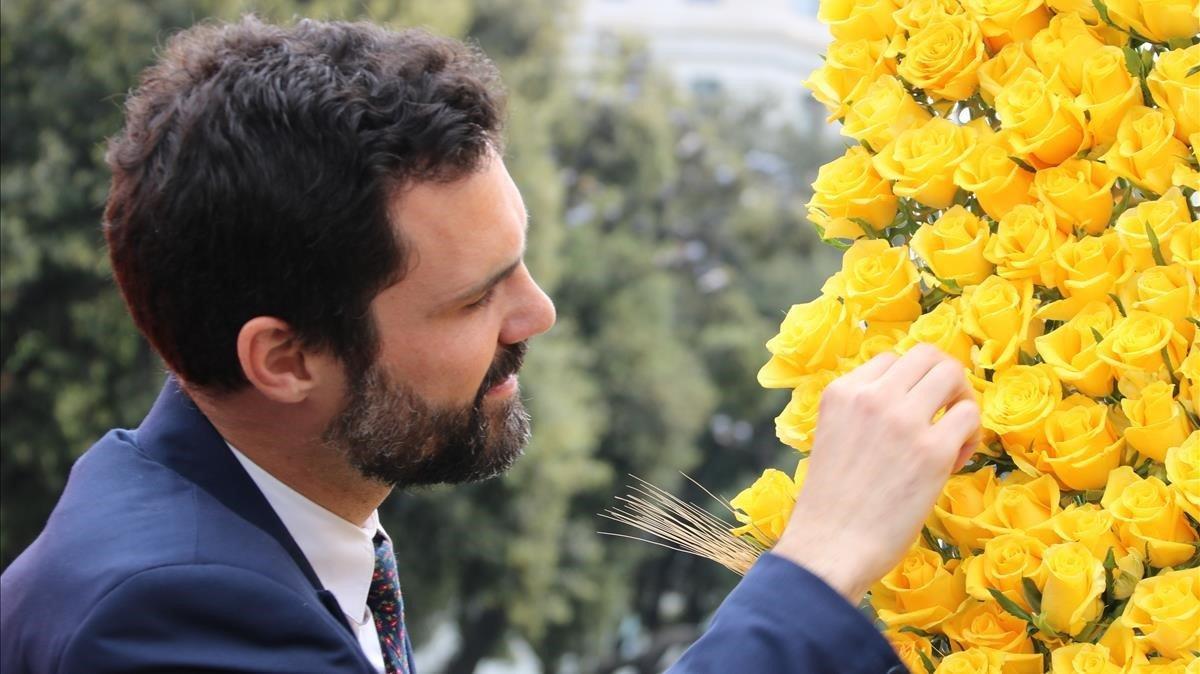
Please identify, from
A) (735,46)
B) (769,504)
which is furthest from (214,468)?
(735,46)

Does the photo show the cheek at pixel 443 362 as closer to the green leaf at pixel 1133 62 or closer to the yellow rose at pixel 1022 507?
the yellow rose at pixel 1022 507

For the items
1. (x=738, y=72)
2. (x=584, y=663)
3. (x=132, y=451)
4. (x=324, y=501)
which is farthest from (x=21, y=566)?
(x=738, y=72)

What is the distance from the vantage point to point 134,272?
2.20m

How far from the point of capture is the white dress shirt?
2.23m

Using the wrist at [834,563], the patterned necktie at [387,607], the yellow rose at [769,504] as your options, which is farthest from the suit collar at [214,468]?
the wrist at [834,563]

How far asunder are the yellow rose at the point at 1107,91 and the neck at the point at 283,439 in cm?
116

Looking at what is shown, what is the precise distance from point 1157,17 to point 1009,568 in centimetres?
74

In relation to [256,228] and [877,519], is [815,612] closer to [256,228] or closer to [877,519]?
[877,519]

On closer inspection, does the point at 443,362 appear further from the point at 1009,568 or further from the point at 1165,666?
the point at 1165,666

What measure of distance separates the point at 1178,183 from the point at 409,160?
1.03 m

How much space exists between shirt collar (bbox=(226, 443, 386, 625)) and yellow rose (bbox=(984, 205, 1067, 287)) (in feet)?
3.33

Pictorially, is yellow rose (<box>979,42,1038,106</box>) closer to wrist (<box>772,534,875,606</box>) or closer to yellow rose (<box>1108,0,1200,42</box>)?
yellow rose (<box>1108,0,1200,42</box>)

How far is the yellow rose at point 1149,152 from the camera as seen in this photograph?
1966 millimetres

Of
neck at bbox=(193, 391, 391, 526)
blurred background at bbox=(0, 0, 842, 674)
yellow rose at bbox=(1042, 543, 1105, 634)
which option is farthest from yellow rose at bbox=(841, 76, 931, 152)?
blurred background at bbox=(0, 0, 842, 674)
